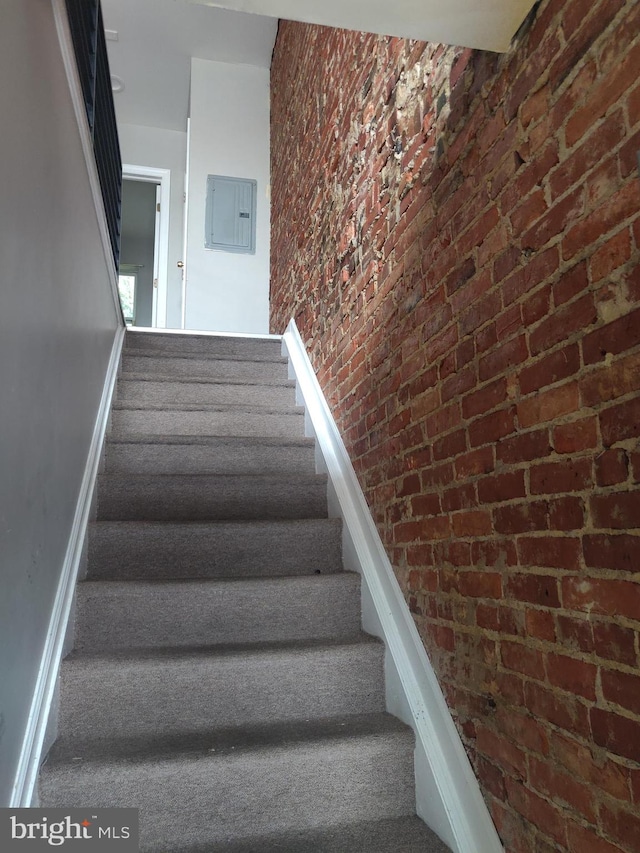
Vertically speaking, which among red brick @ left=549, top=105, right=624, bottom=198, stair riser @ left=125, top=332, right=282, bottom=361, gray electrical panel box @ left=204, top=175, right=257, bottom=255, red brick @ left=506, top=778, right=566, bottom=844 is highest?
gray electrical panel box @ left=204, top=175, right=257, bottom=255

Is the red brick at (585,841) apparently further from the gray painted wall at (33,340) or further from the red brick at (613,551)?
the gray painted wall at (33,340)

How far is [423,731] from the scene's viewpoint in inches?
58.8

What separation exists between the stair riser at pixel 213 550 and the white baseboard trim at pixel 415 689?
112 mm

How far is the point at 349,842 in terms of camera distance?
4.43ft

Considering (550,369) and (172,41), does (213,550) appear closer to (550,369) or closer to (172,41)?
(550,369)

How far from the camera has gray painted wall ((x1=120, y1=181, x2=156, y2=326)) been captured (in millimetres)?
7633

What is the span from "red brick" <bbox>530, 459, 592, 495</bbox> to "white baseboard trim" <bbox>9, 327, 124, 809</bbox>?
1.23m

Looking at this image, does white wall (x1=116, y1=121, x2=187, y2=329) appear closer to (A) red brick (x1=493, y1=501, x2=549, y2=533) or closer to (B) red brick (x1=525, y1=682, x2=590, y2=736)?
(A) red brick (x1=493, y1=501, x2=549, y2=533)

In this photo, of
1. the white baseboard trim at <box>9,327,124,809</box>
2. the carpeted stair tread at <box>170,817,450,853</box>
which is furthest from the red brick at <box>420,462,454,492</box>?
the white baseboard trim at <box>9,327,124,809</box>

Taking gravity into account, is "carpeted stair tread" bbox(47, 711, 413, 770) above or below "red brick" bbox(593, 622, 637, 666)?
below

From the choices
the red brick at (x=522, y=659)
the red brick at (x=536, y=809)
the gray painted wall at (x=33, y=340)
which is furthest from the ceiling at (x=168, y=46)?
the red brick at (x=536, y=809)

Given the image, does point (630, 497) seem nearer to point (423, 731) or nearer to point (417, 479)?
point (417, 479)

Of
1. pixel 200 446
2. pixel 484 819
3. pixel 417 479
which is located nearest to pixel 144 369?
pixel 200 446

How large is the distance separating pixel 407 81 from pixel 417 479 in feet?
3.90
